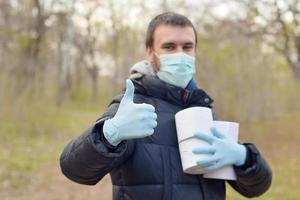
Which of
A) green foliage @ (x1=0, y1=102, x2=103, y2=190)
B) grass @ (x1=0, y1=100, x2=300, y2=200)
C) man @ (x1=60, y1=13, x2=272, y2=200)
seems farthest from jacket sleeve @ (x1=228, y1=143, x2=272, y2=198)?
green foliage @ (x1=0, y1=102, x2=103, y2=190)

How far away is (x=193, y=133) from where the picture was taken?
1688 mm

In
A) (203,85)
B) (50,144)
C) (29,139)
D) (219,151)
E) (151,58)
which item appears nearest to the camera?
(219,151)

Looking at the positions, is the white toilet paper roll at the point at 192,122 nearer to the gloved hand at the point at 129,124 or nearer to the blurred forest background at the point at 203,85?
the gloved hand at the point at 129,124

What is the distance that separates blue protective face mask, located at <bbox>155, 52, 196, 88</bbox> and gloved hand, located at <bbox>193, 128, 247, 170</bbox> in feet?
1.10

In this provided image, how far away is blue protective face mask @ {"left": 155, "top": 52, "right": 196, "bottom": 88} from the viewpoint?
76.4 inches

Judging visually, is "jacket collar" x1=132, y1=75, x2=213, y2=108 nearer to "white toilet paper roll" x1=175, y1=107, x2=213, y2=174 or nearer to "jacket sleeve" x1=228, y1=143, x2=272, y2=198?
"white toilet paper roll" x1=175, y1=107, x2=213, y2=174

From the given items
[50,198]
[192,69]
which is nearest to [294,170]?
[50,198]

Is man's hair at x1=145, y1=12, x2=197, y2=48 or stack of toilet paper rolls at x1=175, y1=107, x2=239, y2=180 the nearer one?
stack of toilet paper rolls at x1=175, y1=107, x2=239, y2=180

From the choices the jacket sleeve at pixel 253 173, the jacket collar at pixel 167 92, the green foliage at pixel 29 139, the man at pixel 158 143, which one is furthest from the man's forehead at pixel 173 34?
the green foliage at pixel 29 139

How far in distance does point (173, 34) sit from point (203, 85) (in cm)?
1111

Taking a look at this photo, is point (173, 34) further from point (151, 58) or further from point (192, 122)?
point (192, 122)

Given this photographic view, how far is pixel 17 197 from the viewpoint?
5566 mm

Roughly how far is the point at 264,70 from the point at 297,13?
5.34m

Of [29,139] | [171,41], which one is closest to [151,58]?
[171,41]
